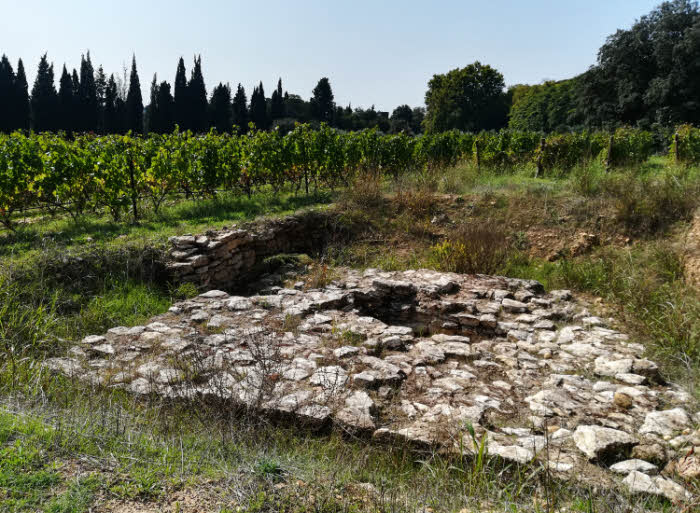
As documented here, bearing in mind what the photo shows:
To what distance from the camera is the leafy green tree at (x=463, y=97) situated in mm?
46969

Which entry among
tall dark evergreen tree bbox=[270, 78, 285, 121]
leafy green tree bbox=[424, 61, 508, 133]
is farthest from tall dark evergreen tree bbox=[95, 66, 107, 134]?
leafy green tree bbox=[424, 61, 508, 133]

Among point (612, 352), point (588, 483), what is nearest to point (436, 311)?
point (612, 352)

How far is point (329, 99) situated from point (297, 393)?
5819cm

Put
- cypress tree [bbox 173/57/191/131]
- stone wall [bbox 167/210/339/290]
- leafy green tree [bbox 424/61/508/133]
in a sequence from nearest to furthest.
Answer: stone wall [bbox 167/210/339/290], cypress tree [bbox 173/57/191/131], leafy green tree [bbox 424/61/508/133]

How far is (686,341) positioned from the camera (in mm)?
4332

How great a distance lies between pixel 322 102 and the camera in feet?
188

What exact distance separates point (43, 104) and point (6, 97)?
2856mm

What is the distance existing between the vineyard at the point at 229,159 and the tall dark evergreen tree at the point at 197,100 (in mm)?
36863

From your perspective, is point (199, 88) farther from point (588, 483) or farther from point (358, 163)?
point (588, 483)

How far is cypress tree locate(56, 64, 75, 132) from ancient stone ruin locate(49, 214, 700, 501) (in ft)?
144

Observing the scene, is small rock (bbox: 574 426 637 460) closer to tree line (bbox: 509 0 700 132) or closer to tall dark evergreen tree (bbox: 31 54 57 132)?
tree line (bbox: 509 0 700 132)

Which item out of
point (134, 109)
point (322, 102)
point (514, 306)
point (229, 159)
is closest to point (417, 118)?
point (322, 102)

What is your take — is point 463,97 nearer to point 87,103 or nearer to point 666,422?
point 87,103

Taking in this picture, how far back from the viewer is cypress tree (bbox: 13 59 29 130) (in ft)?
131
